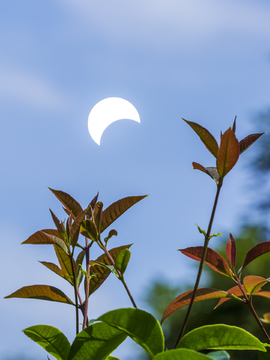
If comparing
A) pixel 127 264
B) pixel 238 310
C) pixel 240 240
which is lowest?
pixel 238 310

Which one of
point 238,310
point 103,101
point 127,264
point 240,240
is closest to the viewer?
point 127,264

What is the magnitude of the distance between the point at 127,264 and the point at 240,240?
11164 millimetres

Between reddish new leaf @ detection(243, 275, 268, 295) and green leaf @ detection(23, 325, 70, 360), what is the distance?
1.09 feet

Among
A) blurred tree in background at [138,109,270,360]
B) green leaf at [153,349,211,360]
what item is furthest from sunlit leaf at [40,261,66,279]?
blurred tree in background at [138,109,270,360]

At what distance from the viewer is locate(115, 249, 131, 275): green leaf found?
0.48m

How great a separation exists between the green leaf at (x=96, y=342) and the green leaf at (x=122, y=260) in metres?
0.11

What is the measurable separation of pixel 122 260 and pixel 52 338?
0.52 feet

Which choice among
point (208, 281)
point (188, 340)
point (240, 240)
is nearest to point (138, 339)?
point (188, 340)

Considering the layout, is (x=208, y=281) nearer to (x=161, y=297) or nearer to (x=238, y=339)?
(x=161, y=297)

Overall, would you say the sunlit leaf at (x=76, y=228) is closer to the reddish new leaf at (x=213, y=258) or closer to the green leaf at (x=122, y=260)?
the green leaf at (x=122, y=260)

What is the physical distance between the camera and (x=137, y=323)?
37cm

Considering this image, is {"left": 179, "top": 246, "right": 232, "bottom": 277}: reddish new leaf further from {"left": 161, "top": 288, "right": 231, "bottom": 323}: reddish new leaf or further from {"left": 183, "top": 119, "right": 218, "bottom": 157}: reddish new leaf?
{"left": 183, "top": 119, "right": 218, "bottom": 157}: reddish new leaf

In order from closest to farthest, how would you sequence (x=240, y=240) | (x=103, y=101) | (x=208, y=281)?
(x=103, y=101) → (x=208, y=281) → (x=240, y=240)

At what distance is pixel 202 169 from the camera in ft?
1.81
